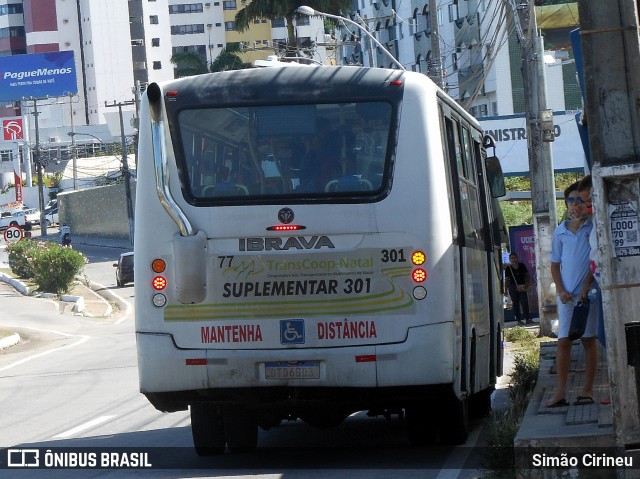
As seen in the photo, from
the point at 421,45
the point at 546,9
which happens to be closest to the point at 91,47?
the point at 421,45

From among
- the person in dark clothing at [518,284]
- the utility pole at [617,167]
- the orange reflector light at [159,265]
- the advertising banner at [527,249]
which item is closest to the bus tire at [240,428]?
the orange reflector light at [159,265]

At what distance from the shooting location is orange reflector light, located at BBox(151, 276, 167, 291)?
9.37m

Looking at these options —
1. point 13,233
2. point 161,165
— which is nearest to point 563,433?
point 161,165

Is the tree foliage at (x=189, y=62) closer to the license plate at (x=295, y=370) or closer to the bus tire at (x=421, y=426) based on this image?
the bus tire at (x=421, y=426)

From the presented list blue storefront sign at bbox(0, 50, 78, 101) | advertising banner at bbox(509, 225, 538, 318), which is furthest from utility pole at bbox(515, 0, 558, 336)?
blue storefront sign at bbox(0, 50, 78, 101)

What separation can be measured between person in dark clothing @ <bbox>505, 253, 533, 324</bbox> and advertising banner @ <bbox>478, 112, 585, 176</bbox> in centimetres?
1169

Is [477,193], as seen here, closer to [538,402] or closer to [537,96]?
[538,402]

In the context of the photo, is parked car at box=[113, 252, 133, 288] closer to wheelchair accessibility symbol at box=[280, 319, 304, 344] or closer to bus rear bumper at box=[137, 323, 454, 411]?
bus rear bumper at box=[137, 323, 454, 411]

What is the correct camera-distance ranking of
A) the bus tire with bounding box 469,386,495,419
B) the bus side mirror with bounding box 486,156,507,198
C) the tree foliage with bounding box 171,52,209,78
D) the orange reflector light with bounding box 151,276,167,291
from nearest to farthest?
the orange reflector light with bounding box 151,276,167,291, the bus tire with bounding box 469,386,495,419, the bus side mirror with bounding box 486,156,507,198, the tree foliage with bounding box 171,52,209,78

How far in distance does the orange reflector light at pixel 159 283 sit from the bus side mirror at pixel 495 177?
5.08 metres

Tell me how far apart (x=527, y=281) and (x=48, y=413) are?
14.6 m

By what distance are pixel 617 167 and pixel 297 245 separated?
2.60m

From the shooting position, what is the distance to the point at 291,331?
9.27 meters

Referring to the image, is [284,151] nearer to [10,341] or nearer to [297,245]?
[297,245]
